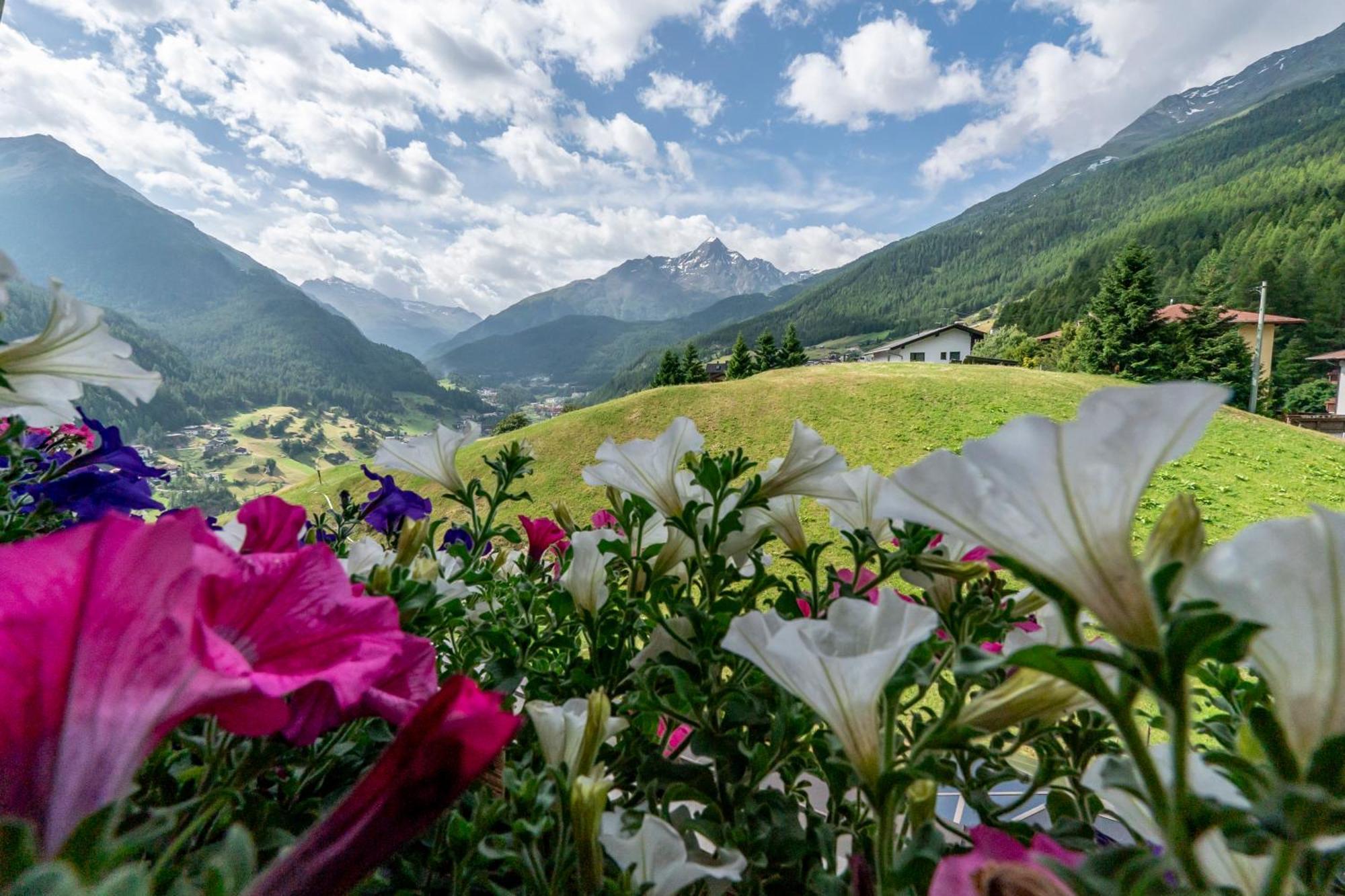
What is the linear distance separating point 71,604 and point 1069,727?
0.77 m

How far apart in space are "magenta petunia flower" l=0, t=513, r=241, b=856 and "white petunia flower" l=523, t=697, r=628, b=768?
28cm

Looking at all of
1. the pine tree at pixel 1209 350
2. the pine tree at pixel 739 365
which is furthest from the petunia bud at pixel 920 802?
the pine tree at pixel 1209 350

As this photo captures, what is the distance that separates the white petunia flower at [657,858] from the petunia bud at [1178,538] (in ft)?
0.98

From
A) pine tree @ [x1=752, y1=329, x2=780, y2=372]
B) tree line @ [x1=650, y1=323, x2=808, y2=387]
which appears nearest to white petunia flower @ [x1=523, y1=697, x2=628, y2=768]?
tree line @ [x1=650, y1=323, x2=808, y2=387]

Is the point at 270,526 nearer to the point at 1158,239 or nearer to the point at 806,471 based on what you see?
the point at 806,471

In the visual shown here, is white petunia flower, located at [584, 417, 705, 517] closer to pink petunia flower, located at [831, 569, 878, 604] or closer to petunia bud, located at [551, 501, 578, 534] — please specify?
pink petunia flower, located at [831, 569, 878, 604]

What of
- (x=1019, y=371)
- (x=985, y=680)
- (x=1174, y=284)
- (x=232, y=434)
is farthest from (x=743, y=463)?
(x=232, y=434)

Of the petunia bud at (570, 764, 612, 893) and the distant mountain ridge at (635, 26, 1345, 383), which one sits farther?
the distant mountain ridge at (635, 26, 1345, 383)

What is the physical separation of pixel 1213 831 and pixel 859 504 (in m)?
0.45

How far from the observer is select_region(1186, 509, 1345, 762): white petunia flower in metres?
0.28

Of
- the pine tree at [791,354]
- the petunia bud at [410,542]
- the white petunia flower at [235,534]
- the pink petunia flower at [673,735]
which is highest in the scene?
the white petunia flower at [235,534]

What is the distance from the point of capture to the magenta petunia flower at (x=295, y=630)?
1.07 feet

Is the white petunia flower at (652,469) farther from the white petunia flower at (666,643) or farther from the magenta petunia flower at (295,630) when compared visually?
the magenta petunia flower at (295,630)

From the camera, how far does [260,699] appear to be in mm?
326
